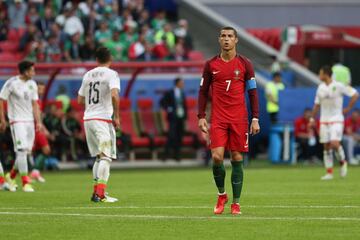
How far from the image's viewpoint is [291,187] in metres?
21.6

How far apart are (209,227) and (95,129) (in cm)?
470

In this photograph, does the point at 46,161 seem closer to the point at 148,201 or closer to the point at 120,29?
the point at 120,29

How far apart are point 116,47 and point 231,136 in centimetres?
2008

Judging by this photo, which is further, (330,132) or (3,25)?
(3,25)

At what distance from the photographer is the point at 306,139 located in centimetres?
3344

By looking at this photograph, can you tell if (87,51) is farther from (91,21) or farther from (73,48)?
(91,21)

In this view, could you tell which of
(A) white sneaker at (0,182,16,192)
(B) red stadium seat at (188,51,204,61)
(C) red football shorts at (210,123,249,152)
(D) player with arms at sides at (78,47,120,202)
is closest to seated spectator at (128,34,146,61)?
(B) red stadium seat at (188,51,204,61)

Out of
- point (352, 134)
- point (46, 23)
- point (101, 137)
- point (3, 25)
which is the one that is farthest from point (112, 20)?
point (101, 137)

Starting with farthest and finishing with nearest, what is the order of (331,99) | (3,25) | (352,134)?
(3,25) → (352,134) → (331,99)

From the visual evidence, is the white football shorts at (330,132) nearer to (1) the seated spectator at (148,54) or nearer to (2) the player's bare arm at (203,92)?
(2) the player's bare arm at (203,92)

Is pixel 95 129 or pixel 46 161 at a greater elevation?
pixel 95 129

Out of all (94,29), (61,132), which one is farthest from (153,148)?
(94,29)

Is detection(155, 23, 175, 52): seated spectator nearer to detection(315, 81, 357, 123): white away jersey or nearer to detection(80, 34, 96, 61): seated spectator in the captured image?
detection(80, 34, 96, 61): seated spectator

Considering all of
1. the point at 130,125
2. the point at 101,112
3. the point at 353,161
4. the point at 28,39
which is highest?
the point at 28,39
